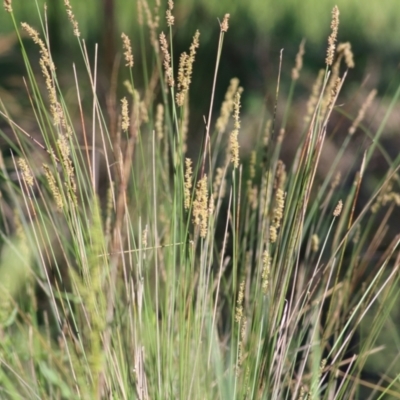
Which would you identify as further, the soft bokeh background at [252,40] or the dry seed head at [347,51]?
the soft bokeh background at [252,40]

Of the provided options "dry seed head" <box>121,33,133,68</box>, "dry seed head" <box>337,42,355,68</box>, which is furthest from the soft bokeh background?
"dry seed head" <box>121,33,133,68</box>

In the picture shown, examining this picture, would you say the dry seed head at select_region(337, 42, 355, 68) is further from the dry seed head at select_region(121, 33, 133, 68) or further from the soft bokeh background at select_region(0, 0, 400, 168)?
the soft bokeh background at select_region(0, 0, 400, 168)

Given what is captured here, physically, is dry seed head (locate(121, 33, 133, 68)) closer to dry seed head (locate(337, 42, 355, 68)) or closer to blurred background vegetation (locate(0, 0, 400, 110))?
dry seed head (locate(337, 42, 355, 68))

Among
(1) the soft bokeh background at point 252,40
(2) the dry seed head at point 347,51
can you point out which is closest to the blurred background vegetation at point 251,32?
(1) the soft bokeh background at point 252,40

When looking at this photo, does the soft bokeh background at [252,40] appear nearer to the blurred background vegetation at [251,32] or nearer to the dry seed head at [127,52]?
the blurred background vegetation at [251,32]

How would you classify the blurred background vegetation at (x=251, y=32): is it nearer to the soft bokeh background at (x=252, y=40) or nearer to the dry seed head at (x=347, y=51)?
the soft bokeh background at (x=252, y=40)

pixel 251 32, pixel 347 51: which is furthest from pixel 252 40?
pixel 347 51

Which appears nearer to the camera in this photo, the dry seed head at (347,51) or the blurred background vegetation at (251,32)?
the dry seed head at (347,51)

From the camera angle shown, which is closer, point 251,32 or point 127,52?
point 127,52

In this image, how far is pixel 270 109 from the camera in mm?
1662

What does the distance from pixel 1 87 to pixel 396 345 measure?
1.18 m

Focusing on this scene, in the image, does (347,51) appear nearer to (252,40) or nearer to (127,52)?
(127,52)

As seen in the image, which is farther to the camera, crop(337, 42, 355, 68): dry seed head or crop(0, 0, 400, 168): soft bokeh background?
crop(0, 0, 400, 168): soft bokeh background

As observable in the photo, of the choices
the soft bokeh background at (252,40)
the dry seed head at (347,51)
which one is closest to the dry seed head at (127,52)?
the dry seed head at (347,51)
